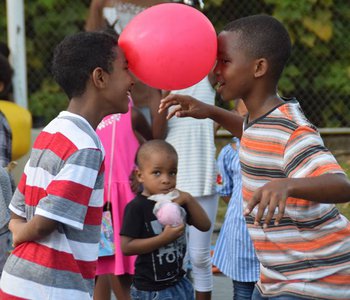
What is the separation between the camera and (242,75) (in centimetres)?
333

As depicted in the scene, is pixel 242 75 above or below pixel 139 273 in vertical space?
above

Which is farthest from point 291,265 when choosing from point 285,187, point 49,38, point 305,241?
point 49,38

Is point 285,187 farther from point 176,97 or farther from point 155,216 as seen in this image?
point 155,216

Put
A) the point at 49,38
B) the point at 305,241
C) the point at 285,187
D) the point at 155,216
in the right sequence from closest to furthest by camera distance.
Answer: the point at 285,187 < the point at 305,241 < the point at 155,216 < the point at 49,38

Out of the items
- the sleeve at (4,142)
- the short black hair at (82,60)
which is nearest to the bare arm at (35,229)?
the short black hair at (82,60)

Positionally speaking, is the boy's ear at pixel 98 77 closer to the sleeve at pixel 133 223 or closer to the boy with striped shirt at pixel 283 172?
the boy with striped shirt at pixel 283 172

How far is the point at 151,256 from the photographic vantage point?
457cm

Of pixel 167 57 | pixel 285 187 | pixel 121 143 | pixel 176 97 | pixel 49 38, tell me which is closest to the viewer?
pixel 285 187

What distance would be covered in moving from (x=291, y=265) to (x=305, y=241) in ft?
0.35

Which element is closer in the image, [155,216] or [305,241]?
[305,241]

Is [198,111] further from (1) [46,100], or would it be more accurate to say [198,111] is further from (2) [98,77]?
(1) [46,100]

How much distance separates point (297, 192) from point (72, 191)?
0.84m

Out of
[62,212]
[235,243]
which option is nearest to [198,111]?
[62,212]

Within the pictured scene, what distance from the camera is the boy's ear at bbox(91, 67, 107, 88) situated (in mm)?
3385
